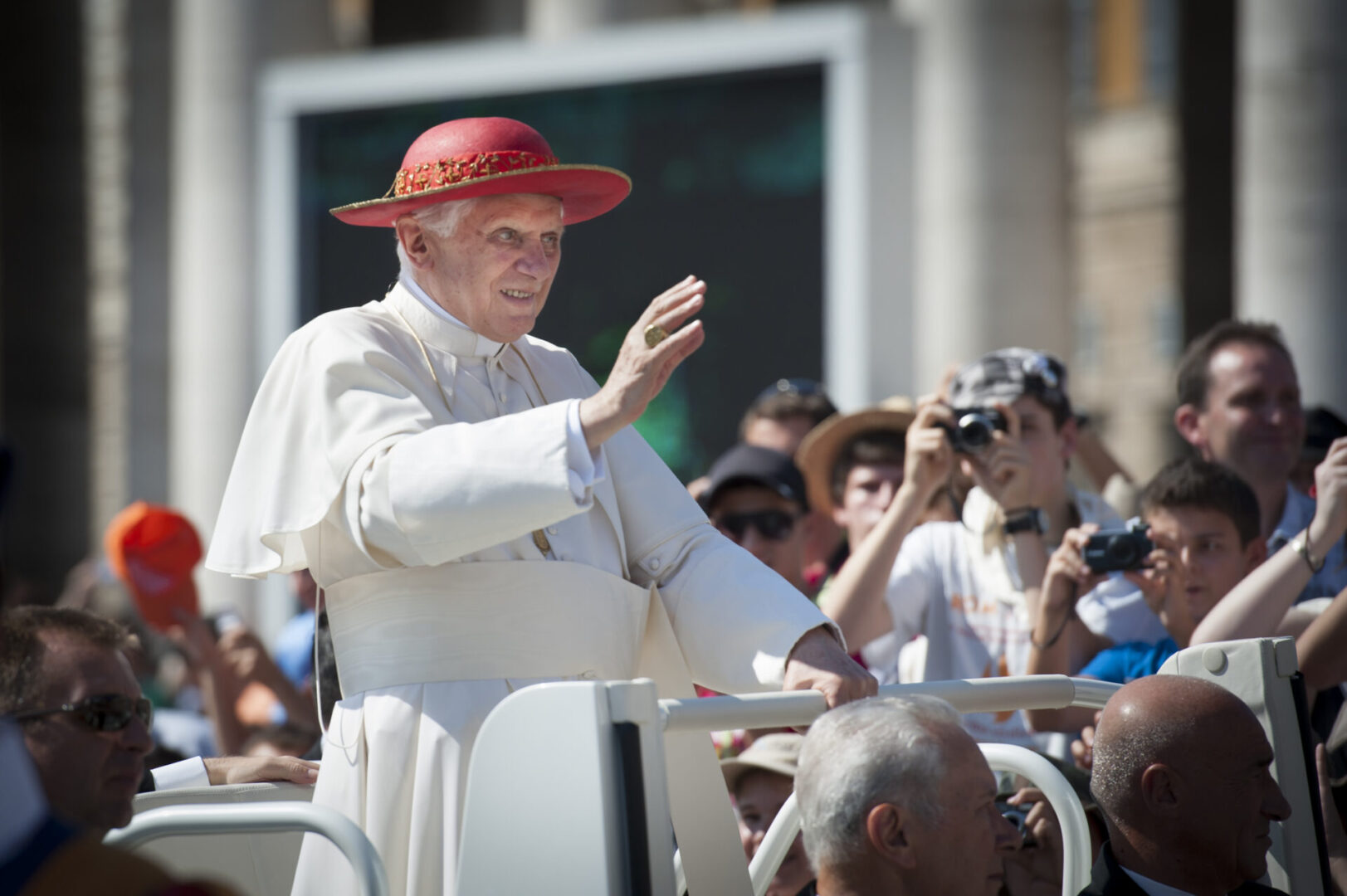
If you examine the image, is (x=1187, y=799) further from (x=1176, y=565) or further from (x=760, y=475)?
(x=760, y=475)

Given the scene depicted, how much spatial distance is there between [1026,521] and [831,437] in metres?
1.17

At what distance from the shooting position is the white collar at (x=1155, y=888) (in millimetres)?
2719

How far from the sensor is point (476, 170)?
2.97 m

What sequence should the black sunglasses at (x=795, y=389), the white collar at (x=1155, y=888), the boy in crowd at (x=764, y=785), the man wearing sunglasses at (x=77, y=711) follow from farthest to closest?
the black sunglasses at (x=795, y=389), the boy in crowd at (x=764, y=785), the man wearing sunglasses at (x=77, y=711), the white collar at (x=1155, y=888)

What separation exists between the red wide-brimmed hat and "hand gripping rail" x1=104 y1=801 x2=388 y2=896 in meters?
1.04

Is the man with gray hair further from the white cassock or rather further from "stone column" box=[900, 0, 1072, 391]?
"stone column" box=[900, 0, 1072, 391]

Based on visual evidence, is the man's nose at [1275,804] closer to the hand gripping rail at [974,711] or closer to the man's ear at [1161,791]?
the man's ear at [1161,791]

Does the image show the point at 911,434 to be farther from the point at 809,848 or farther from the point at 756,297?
the point at 756,297

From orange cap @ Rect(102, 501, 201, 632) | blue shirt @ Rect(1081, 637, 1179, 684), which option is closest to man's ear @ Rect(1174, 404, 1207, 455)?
blue shirt @ Rect(1081, 637, 1179, 684)

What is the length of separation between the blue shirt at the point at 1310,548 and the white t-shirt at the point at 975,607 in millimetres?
370

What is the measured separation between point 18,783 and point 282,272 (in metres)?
6.98

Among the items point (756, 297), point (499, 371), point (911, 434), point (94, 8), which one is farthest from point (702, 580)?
point (94, 8)

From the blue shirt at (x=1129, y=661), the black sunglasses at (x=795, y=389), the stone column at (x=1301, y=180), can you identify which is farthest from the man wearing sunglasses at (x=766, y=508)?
the stone column at (x=1301, y=180)

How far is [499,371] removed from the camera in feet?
10.5
